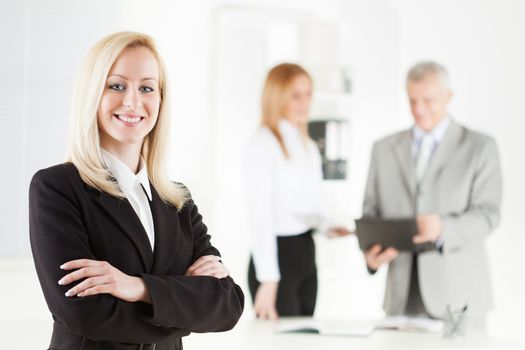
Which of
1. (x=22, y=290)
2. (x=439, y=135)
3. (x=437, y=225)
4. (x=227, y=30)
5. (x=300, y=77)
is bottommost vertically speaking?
(x=22, y=290)

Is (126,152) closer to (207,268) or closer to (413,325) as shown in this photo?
(207,268)

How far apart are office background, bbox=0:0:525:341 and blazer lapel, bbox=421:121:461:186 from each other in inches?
42.3

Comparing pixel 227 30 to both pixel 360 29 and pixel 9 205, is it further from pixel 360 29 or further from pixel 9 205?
pixel 9 205

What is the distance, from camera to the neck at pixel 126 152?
2047 millimetres

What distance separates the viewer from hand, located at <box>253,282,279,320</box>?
4.43 meters

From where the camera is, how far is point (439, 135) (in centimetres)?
452

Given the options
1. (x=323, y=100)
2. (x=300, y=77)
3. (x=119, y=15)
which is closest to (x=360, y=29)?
(x=323, y=100)

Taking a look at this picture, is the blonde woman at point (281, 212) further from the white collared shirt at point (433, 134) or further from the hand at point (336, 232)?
the white collared shirt at point (433, 134)

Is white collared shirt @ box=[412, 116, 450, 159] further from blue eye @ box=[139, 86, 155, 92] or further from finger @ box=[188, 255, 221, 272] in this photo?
blue eye @ box=[139, 86, 155, 92]

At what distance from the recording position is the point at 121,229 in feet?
6.19

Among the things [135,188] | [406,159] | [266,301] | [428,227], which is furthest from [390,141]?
[135,188]

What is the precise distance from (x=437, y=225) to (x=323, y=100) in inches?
56.3

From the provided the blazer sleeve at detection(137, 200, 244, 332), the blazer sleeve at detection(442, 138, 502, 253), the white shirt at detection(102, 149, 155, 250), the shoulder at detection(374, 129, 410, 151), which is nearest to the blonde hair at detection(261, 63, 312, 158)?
the shoulder at detection(374, 129, 410, 151)

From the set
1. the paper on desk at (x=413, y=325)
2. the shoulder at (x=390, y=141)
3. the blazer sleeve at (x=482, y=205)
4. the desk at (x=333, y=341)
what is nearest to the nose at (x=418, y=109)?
the shoulder at (x=390, y=141)
